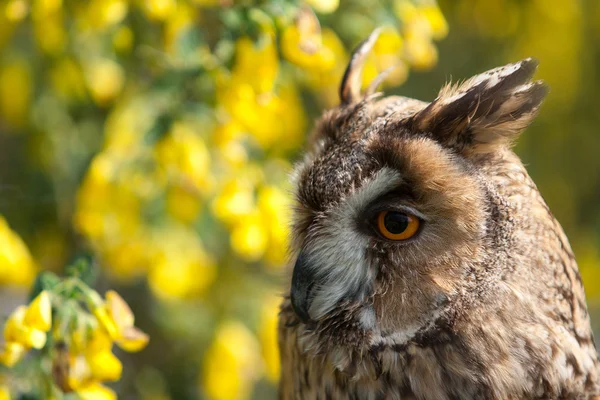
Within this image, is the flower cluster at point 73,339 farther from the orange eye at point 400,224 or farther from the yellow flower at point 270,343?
the yellow flower at point 270,343

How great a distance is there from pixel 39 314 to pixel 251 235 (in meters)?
0.64

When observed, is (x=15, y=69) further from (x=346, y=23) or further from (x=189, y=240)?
(x=346, y=23)

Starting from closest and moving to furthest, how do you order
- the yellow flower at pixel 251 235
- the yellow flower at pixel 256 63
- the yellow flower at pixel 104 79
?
1. the yellow flower at pixel 256 63
2. the yellow flower at pixel 251 235
3. the yellow flower at pixel 104 79

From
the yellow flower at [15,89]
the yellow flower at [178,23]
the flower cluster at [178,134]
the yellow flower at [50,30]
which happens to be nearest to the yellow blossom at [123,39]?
the flower cluster at [178,134]

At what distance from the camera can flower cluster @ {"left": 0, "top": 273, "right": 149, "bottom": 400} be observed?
1.53m

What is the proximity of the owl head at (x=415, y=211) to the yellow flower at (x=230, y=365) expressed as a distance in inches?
35.6

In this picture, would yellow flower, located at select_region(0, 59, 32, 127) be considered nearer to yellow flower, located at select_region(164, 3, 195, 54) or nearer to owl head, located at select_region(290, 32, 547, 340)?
yellow flower, located at select_region(164, 3, 195, 54)

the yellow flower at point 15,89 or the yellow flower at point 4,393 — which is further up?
the yellow flower at point 15,89

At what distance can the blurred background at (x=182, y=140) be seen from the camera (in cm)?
195

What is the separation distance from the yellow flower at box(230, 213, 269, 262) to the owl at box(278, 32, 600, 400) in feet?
1.17

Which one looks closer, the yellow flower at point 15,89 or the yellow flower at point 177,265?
the yellow flower at point 177,265

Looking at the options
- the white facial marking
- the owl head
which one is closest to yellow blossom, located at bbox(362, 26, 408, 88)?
the owl head

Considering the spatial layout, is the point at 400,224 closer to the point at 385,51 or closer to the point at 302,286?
the point at 302,286

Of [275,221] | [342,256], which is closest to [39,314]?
[342,256]
